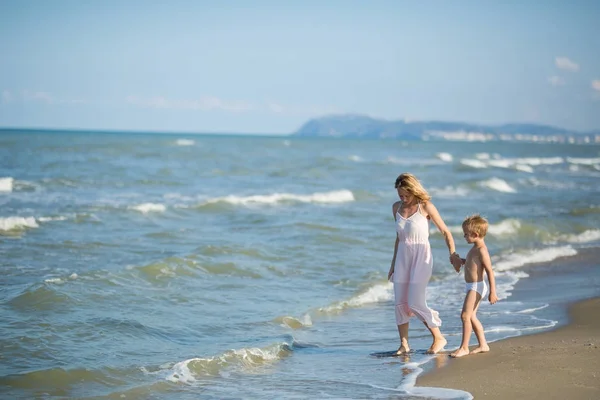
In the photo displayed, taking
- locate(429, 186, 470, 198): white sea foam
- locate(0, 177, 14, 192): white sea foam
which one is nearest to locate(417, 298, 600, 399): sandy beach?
locate(0, 177, 14, 192): white sea foam

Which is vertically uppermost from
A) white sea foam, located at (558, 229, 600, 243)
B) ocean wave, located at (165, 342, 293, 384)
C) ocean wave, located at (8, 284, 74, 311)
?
white sea foam, located at (558, 229, 600, 243)

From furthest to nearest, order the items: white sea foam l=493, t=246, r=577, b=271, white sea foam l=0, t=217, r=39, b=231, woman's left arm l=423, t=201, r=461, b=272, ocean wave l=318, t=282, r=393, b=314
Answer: white sea foam l=0, t=217, r=39, b=231 < white sea foam l=493, t=246, r=577, b=271 < ocean wave l=318, t=282, r=393, b=314 < woman's left arm l=423, t=201, r=461, b=272

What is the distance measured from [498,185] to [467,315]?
28499mm

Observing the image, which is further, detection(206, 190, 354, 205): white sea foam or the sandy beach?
detection(206, 190, 354, 205): white sea foam

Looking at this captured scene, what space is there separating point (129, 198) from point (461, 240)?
37.3 ft

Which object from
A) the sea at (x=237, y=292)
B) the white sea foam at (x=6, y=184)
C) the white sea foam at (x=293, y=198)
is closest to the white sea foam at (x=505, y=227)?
the sea at (x=237, y=292)

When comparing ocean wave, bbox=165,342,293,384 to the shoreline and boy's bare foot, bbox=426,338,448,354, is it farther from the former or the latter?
the shoreline

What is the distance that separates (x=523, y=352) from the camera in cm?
693

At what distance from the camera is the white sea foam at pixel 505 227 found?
18.3 meters

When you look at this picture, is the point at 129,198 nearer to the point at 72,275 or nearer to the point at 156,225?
the point at 156,225

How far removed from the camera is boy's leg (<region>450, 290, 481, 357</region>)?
699cm

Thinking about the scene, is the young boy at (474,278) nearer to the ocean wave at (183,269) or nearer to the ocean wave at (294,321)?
the ocean wave at (294,321)

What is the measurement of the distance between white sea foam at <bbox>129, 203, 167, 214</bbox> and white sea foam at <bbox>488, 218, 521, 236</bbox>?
9108 millimetres

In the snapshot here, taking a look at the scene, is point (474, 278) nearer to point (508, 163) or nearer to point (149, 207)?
point (149, 207)
